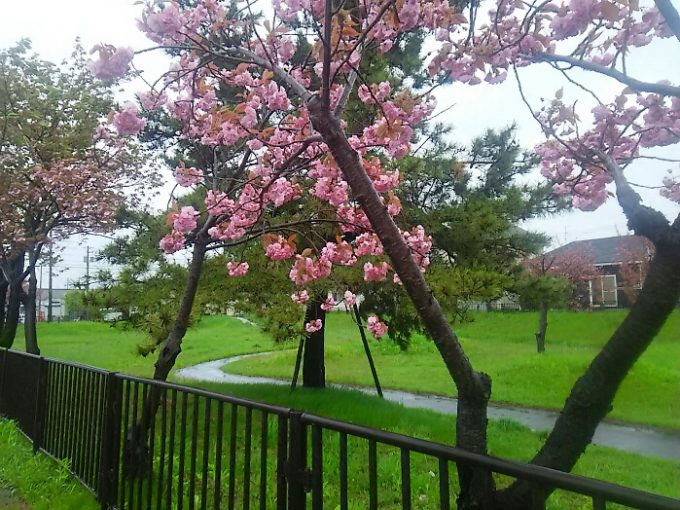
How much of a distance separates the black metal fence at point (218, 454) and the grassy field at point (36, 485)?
0.09 m

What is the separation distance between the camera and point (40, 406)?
15.6 feet

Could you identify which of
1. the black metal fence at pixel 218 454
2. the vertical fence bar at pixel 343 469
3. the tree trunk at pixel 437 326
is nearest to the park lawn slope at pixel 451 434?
the black metal fence at pixel 218 454

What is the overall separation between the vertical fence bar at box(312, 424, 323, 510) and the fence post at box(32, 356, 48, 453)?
3.62 metres

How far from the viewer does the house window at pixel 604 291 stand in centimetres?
1977

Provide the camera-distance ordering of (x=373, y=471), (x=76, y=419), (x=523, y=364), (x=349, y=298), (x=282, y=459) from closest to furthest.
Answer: (x=373, y=471) → (x=282, y=459) → (x=76, y=419) → (x=349, y=298) → (x=523, y=364)

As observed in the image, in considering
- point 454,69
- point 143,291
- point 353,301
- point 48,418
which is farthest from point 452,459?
point 143,291

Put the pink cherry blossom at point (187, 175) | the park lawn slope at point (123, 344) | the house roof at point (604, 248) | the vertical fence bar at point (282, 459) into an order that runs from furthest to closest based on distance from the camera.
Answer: the house roof at point (604, 248)
the park lawn slope at point (123, 344)
the pink cherry blossom at point (187, 175)
the vertical fence bar at point (282, 459)

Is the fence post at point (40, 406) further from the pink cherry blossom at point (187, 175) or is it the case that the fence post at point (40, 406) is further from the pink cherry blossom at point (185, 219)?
the pink cherry blossom at point (187, 175)

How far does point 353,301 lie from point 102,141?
8879mm

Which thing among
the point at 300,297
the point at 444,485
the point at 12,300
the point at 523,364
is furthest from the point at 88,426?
the point at 523,364

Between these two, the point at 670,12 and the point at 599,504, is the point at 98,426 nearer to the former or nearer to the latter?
the point at 599,504

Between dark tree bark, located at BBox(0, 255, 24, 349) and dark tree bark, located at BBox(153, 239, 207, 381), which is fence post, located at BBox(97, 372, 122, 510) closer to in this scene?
dark tree bark, located at BBox(153, 239, 207, 381)

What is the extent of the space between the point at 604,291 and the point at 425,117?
750 inches

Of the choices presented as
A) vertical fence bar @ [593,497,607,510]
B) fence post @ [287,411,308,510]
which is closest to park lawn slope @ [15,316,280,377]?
fence post @ [287,411,308,510]
